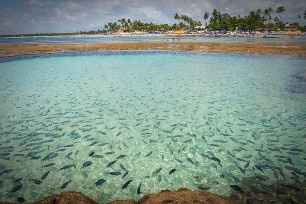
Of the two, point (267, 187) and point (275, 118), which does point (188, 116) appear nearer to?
point (275, 118)

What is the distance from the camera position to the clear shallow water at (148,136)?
8320 millimetres

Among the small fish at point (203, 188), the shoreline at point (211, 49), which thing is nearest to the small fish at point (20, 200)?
the small fish at point (203, 188)

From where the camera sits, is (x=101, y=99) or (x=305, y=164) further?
(x=101, y=99)

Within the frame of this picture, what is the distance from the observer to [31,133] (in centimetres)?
1223

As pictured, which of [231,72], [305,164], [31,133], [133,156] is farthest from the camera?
[231,72]

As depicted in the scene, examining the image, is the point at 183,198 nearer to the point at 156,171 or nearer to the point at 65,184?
the point at 156,171

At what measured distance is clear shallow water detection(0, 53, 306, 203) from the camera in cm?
832

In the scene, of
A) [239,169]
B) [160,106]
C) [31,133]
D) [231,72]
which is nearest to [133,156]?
[239,169]

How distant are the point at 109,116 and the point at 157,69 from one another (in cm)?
1677

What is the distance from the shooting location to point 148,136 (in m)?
11.9

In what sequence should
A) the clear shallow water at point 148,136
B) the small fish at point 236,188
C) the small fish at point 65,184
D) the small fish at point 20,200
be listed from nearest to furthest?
the small fish at point 20,200 → the small fish at point 236,188 → the small fish at point 65,184 → the clear shallow water at point 148,136

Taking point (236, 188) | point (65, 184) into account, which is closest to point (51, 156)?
point (65, 184)

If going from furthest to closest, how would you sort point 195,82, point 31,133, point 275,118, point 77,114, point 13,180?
point 195,82
point 77,114
point 275,118
point 31,133
point 13,180

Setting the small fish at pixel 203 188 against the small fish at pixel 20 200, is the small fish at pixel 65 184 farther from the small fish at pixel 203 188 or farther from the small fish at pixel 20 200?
the small fish at pixel 203 188
